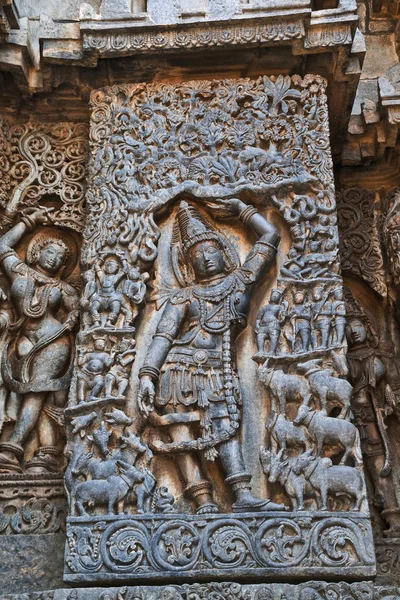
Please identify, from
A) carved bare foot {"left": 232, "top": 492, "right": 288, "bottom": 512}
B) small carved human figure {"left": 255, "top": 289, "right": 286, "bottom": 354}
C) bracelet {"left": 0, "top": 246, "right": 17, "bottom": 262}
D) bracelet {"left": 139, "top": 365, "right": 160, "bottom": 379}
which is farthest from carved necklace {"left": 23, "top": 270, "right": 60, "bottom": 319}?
carved bare foot {"left": 232, "top": 492, "right": 288, "bottom": 512}

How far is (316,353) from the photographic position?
5.65 meters

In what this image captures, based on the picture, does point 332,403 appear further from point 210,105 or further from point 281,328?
point 210,105

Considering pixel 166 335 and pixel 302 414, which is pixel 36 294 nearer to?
pixel 166 335

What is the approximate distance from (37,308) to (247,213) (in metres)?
1.70

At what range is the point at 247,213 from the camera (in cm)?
620

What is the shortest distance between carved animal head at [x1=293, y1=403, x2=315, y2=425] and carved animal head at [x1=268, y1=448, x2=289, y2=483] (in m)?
0.21

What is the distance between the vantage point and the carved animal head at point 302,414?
17.8ft

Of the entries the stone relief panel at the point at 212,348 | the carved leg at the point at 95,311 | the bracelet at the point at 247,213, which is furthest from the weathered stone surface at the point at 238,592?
the bracelet at the point at 247,213

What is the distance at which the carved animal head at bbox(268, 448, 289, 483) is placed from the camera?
5297 millimetres

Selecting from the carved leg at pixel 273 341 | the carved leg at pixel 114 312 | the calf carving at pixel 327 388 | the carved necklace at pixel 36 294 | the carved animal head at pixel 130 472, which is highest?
the carved necklace at pixel 36 294

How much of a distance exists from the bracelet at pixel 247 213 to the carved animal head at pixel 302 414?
1466mm

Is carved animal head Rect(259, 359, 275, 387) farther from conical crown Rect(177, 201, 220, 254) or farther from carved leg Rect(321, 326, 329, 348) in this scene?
conical crown Rect(177, 201, 220, 254)

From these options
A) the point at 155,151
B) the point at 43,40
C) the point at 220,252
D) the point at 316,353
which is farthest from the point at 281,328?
the point at 43,40

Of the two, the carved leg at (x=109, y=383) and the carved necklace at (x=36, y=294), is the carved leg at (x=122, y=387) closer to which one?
the carved leg at (x=109, y=383)
